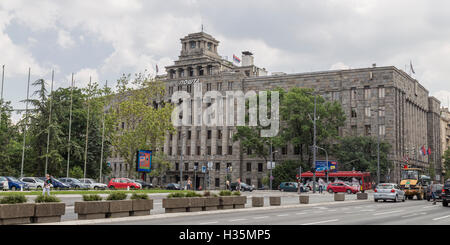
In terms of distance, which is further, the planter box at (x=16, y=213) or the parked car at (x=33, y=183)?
the parked car at (x=33, y=183)

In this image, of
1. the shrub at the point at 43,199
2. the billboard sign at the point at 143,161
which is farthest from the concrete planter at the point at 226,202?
the billboard sign at the point at 143,161

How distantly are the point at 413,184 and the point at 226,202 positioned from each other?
83.0 feet

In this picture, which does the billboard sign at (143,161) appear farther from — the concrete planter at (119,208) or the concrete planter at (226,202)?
the concrete planter at (119,208)

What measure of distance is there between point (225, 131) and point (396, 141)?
3070cm

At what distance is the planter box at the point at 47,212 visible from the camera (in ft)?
55.2

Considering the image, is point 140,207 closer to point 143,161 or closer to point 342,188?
point 143,161

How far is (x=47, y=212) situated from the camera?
56.0ft

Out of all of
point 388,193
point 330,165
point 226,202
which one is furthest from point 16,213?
point 330,165

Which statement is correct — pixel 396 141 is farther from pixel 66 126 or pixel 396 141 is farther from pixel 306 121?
pixel 66 126

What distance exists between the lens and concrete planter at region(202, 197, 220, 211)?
81.1 ft

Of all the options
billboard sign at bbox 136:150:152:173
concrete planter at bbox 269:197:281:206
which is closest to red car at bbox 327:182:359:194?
billboard sign at bbox 136:150:152:173

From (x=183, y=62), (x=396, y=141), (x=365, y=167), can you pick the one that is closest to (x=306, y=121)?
(x=365, y=167)

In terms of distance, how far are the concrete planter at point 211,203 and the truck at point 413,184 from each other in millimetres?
24846

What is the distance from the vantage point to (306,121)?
251 feet
